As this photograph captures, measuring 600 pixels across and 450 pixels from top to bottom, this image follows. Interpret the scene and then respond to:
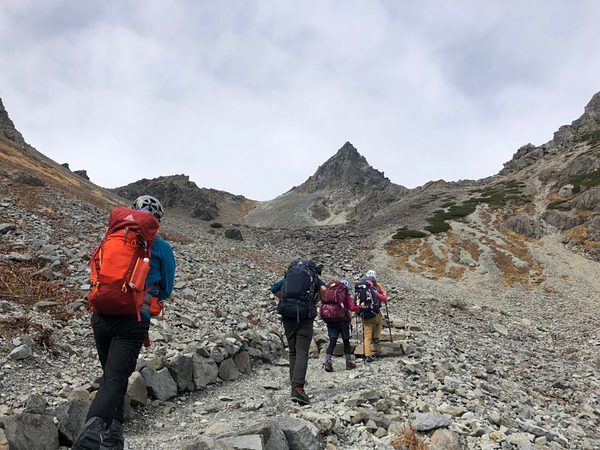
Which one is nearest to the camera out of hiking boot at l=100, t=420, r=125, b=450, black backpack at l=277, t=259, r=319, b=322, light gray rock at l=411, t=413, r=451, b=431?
hiking boot at l=100, t=420, r=125, b=450

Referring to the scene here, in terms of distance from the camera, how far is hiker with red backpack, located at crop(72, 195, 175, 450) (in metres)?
4.80

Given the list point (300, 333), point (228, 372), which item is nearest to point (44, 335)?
point (228, 372)

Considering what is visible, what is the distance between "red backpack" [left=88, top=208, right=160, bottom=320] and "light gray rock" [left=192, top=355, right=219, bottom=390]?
17.4 ft

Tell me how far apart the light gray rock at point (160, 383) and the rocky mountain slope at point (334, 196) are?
100m

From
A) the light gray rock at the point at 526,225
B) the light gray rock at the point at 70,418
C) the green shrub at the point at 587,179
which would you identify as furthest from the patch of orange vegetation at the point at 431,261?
the light gray rock at the point at 70,418

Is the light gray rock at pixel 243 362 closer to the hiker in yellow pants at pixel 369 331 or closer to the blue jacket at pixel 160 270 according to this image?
the hiker in yellow pants at pixel 369 331

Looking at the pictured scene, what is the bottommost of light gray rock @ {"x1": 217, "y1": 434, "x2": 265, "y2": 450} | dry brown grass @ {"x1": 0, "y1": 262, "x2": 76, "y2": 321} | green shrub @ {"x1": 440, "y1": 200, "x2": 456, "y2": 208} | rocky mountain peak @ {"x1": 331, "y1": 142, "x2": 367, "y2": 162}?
light gray rock @ {"x1": 217, "y1": 434, "x2": 265, "y2": 450}

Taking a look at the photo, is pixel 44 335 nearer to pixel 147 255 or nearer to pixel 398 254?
pixel 147 255

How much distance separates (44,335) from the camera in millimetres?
9359

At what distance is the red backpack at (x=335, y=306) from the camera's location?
12.4 meters

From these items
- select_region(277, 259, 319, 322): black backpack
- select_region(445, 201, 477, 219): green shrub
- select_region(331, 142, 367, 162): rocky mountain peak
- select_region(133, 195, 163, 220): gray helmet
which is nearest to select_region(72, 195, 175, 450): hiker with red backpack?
select_region(133, 195, 163, 220): gray helmet

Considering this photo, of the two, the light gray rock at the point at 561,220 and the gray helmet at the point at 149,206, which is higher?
the light gray rock at the point at 561,220

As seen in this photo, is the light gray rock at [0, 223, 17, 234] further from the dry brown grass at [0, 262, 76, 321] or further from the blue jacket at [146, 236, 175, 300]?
the blue jacket at [146, 236, 175, 300]

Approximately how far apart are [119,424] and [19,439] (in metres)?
1.52
